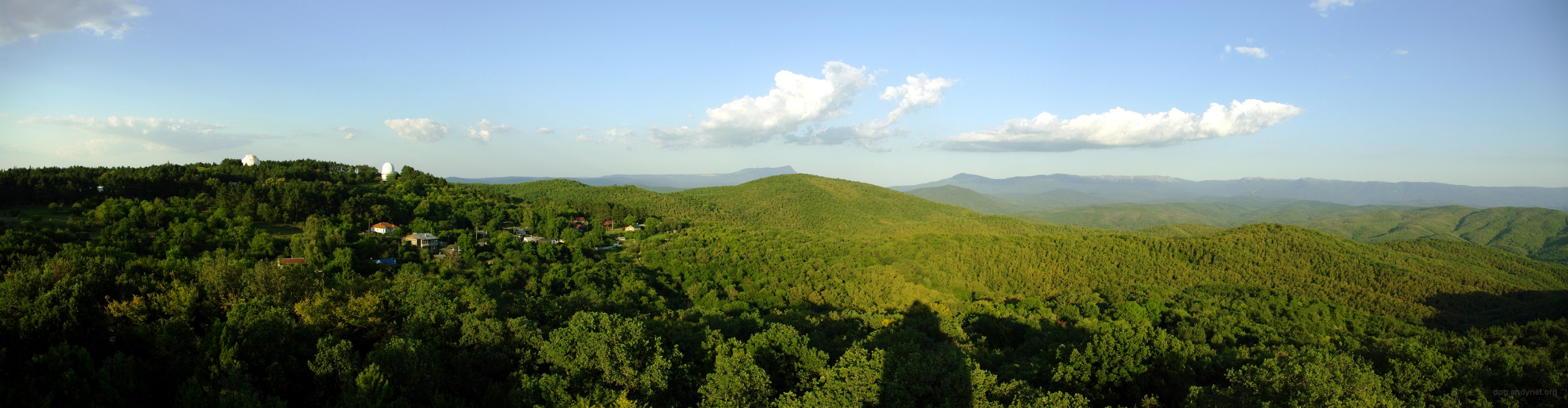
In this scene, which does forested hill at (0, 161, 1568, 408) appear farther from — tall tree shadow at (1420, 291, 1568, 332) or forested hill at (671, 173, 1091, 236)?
forested hill at (671, 173, 1091, 236)

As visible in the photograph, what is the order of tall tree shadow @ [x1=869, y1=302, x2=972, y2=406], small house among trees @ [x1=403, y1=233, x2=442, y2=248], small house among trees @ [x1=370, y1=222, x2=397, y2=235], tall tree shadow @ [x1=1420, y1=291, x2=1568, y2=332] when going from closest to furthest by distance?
tall tree shadow @ [x1=869, y1=302, x2=972, y2=406] < tall tree shadow @ [x1=1420, y1=291, x2=1568, y2=332] < small house among trees @ [x1=403, y1=233, x2=442, y2=248] < small house among trees @ [x1=370, y1=222, x2=397, y2=235]

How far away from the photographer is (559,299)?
1037 inches

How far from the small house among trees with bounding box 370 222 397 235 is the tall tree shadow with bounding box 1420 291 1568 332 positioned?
73914 millimetres

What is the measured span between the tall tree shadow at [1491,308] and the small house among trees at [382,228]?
Answer: 2910 inches

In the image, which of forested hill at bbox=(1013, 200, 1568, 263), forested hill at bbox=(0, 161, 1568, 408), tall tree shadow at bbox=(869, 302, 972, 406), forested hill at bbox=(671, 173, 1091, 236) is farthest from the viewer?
forested hill at bbox=(1013, 200, 1568, 263)

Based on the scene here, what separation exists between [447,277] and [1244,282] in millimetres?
64332

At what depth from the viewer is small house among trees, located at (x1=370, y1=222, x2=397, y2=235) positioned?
4609 cm

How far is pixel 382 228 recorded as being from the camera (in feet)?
→ 152

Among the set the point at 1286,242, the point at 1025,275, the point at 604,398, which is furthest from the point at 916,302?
the point at 1286,242

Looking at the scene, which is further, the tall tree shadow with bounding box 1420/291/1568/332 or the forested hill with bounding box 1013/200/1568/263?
the forested hill with bounding box 1013/200/1568/263

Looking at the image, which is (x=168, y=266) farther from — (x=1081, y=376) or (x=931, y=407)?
(x=1081, y=376)

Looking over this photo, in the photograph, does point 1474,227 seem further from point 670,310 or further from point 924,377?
point 924,377

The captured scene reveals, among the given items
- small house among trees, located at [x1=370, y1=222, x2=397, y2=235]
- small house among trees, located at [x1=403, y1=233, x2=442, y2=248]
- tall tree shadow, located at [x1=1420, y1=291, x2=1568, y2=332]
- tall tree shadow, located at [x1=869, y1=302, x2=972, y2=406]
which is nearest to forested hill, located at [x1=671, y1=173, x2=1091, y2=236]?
tall tree shadow, located at [x1=1420, y1=291, x2=1568, y2=332]

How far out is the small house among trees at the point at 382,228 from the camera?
46.1 m
